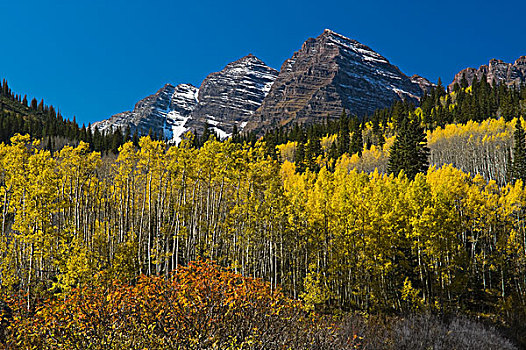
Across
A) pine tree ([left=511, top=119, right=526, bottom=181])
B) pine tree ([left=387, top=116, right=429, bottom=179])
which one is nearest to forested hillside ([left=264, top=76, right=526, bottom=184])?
pine tree ([left=511, top=119, right=526, bottom=181])

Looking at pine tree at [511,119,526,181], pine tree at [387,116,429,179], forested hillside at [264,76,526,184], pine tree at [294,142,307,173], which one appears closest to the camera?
pine tree at [387,116,429,179]

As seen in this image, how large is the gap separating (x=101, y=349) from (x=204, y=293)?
10.3ft

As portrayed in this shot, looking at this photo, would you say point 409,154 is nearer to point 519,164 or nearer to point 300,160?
point 519,164

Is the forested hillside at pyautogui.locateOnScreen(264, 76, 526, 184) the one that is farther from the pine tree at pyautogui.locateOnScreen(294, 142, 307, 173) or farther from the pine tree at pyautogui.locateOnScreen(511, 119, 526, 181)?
the pine tree at pyautogui.locateOnScreen(511, 119, 526, 181)

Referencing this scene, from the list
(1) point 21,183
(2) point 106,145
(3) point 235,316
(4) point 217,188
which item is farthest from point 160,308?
(2) point 106,145

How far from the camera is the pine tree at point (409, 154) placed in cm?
5378

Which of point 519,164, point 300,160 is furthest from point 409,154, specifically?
point 300,160

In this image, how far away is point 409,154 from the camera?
54.8 m

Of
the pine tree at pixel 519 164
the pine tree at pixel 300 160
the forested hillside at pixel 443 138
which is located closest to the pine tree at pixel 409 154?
the forested hillside at pixel 443 138

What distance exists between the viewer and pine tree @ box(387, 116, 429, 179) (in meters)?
53.8

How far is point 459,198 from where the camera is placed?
35812 mm

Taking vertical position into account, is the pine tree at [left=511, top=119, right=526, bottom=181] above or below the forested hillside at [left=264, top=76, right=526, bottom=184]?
below

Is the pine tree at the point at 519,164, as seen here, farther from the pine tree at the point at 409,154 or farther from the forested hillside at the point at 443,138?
the pine tree at the point at 409,154

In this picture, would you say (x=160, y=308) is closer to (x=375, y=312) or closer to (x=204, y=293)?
(x=204, y=293)
